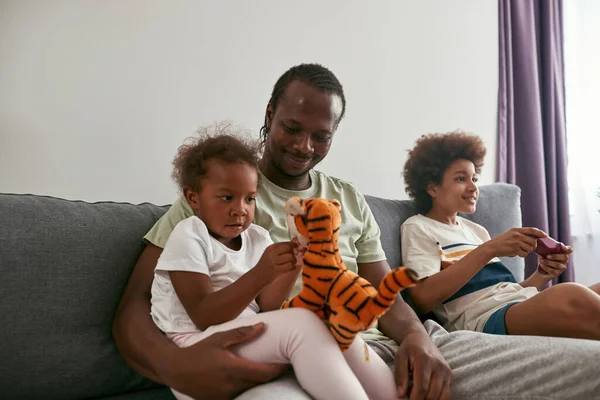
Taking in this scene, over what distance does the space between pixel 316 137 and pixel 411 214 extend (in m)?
0.66

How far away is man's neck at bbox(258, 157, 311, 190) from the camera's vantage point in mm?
1450

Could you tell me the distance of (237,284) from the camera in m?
1.00

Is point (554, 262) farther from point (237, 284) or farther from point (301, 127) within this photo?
point (237, 284)

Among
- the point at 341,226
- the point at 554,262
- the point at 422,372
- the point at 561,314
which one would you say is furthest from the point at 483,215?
the point at 422,372

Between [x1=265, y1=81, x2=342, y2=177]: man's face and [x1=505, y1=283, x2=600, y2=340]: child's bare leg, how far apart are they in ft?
Answer: 2.25

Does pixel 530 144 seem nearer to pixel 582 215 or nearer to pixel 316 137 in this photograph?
pixel 582 215

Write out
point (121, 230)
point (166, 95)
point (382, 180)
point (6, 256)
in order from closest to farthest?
1. point (6, 256)
2. point (121, 230)
3. point (166, 95)
4. point (382, 180)

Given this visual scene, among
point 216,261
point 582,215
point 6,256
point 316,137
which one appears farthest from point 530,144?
point 6,256

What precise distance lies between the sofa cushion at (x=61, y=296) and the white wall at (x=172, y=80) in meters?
0.43

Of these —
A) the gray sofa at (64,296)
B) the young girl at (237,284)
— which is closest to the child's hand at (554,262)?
the young girl at (237,284)

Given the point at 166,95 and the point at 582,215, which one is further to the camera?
the point at 582,215

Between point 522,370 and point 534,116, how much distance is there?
222cm

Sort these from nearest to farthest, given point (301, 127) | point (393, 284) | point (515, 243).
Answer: point (393, 284) → point (301, 127) → point (515, 243)

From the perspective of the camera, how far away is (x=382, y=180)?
246cm
